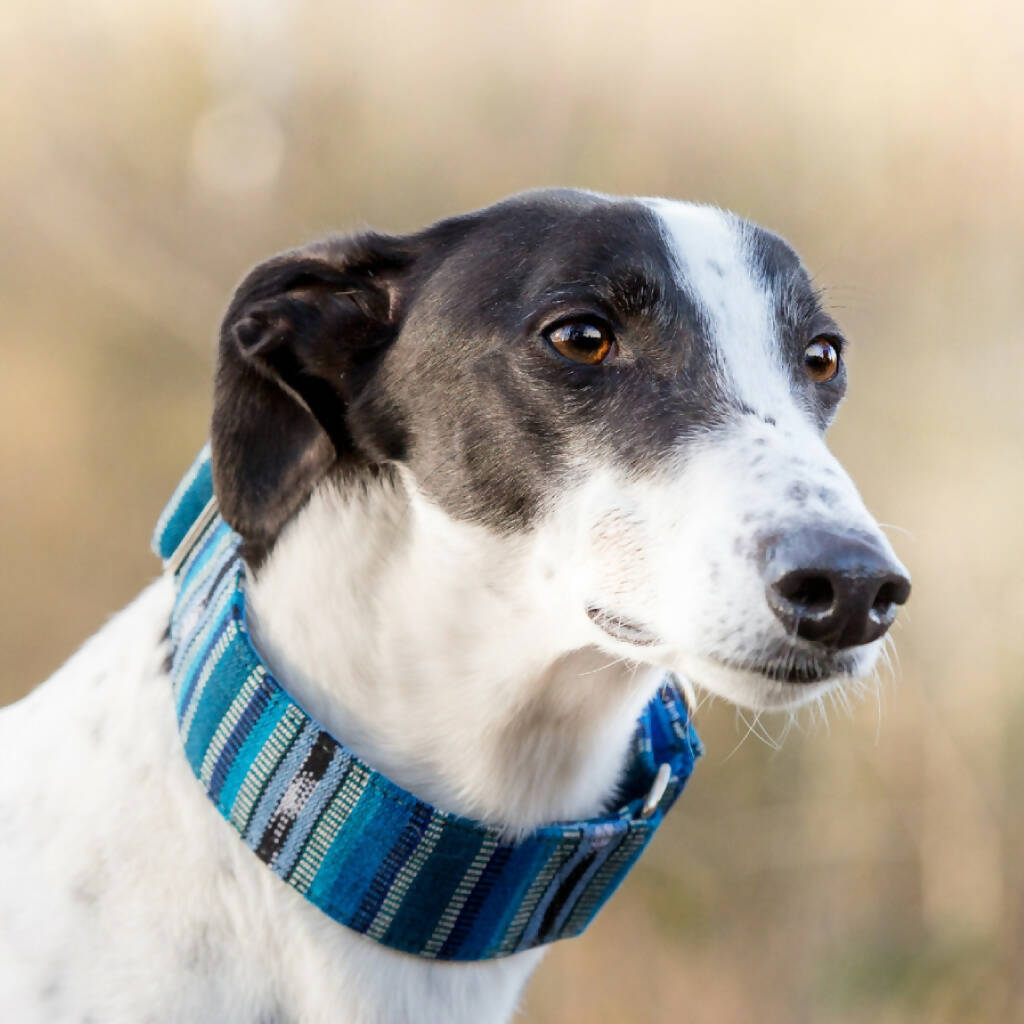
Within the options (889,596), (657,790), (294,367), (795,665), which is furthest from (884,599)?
(294,367)

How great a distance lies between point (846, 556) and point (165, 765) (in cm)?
114

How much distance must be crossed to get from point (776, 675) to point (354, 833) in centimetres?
67

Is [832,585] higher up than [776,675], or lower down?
higher up

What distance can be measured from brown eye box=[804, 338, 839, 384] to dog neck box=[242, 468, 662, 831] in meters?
0.62

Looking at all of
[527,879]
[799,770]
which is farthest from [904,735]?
[527,879]

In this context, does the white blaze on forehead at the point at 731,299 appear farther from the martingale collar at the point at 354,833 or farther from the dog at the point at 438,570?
the martingale collar at the point at 354,833

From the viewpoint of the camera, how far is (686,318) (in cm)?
195

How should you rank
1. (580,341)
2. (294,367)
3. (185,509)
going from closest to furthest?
(580,341) < (294,367) < (185,509)

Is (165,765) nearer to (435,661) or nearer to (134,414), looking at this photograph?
(435,661)

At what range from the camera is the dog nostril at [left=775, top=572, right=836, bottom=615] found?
154cm

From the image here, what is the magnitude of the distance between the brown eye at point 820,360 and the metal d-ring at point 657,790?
A: 75 cm

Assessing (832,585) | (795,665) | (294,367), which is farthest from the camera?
(294,367)

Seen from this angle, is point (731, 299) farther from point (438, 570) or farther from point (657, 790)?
point (657, 790)

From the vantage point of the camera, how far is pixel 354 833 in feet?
5.98
